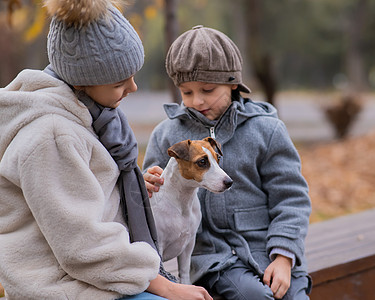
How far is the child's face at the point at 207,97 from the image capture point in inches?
93.7

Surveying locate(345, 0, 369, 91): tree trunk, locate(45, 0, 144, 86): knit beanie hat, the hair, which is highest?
the hair

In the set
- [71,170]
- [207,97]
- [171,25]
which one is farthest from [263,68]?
[71,170]

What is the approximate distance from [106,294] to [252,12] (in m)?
10.1

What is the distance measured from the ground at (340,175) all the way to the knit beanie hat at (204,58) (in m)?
3.77

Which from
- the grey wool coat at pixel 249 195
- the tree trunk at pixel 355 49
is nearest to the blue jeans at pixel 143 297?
the grey wool coat at pixel 249 195

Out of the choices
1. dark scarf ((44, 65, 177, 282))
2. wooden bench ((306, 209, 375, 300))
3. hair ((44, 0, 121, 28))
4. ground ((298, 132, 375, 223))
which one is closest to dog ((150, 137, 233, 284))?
dark scarf ((44, 65, 177, 282))

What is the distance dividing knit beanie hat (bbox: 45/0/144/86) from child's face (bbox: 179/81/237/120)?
0.58m

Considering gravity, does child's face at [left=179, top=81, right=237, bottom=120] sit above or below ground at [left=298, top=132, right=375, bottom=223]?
above

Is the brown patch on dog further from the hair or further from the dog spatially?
the hair

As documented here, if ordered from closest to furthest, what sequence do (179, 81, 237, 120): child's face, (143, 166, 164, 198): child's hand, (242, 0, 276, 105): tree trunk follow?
(143, 166, 164, 198): child's hand
(179, 81, 237, 120): child's face
(242, 0, 276, 105): tree trunk

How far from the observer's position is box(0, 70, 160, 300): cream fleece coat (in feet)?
5.53

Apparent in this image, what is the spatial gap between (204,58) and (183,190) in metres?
0.62

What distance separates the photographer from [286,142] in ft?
8.07

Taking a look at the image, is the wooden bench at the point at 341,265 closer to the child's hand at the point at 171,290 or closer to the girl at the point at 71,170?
the child's hand at the point at 171,290
